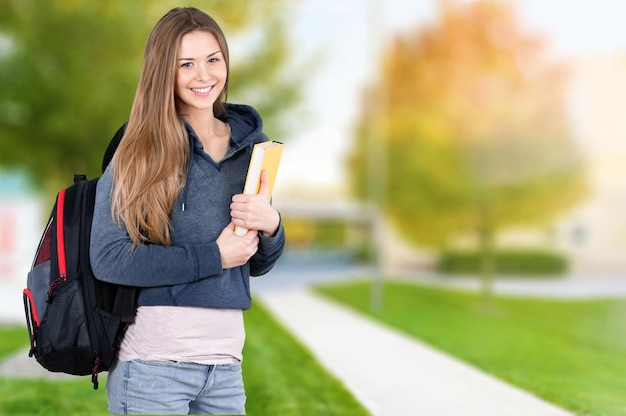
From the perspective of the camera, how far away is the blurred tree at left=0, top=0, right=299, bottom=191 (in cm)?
1209

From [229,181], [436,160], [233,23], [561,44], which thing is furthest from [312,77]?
[229,181]

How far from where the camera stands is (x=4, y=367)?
242 inches

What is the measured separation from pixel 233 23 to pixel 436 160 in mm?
4807

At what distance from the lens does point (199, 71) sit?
1633mm

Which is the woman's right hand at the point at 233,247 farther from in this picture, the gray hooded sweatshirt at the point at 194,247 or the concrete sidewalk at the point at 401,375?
the concrete sidewalk at the point at 401,375

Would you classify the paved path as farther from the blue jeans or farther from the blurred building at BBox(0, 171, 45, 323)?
the blue jeans

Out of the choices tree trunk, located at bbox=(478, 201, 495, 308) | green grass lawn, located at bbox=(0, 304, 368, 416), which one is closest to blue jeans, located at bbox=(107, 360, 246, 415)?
green grass lawn, located at bbox=(0, 304, 368, 416)

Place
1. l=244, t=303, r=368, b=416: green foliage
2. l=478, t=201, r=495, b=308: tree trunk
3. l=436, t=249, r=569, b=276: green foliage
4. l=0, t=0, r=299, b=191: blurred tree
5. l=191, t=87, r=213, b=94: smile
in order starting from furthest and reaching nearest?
l=436, t=249, r=569, b=276: green foliage
l=478, t=201, r=495, b=308: tree trunk
l=0, t=0, r=299, b=191: blurred tree
l=244, t=303, r=368, b=416: green foliage
l=191, t=87, r=213, b=94: smile

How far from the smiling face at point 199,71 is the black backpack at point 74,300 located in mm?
286

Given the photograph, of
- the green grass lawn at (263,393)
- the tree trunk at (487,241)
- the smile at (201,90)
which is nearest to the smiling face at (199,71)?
the smile at (201,90)

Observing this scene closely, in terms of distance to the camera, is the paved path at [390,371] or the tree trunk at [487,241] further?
the tree trunk at [487,241]

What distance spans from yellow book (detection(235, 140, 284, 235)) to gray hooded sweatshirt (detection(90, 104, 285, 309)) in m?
0.08

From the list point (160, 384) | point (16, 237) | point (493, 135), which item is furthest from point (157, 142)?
point (493, 135)

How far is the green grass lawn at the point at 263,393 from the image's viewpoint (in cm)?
482
